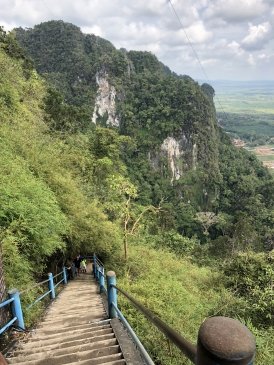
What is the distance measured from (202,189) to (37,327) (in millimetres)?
55913

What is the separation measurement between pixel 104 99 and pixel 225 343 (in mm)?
68297

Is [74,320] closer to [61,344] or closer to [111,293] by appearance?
[111,293]

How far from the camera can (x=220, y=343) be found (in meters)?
0.87

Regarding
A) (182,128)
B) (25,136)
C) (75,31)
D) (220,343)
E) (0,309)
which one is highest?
(75,31)

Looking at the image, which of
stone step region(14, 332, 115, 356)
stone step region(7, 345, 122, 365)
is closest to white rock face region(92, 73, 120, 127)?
stone step region(14, 332, 115, 356)

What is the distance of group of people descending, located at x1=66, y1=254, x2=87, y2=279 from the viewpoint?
40.3ft

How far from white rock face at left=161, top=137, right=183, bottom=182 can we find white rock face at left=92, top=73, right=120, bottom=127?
1266 centimetres

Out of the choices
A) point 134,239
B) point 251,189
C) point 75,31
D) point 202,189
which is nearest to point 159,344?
point 134,239

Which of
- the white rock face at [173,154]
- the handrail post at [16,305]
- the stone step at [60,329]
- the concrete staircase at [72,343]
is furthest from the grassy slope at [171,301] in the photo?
the white rock face at [173,154]

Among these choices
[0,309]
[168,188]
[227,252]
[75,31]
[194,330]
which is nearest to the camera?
[0,309]

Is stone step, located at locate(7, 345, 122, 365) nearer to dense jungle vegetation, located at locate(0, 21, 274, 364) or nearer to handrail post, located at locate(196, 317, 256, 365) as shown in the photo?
dense jungle vegetation, located at locate(0, 21, 274, 364)

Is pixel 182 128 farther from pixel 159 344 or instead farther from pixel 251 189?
pixel 159 344

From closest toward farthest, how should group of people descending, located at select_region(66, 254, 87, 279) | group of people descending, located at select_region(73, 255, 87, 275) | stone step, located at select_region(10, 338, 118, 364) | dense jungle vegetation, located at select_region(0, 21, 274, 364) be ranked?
stone step, located at select_region(10, 338, 118, 364) < dense jungle vegetation, located at select_region(0, 21, 274, 364) < group of people descending, located at select_region(66, 254, 87, 279) < group of people descending, located at select_region(73, 255, 87, 275)

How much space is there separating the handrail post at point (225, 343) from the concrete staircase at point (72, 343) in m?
2.47
